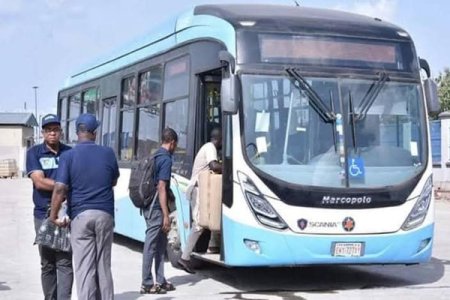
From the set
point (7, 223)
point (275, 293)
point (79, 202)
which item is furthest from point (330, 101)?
point (7, 223)

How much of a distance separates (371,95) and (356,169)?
892 mm

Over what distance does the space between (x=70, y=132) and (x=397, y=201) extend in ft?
29.7

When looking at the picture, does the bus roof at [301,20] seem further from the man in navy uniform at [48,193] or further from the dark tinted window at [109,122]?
the dark tinted window at [109,122]

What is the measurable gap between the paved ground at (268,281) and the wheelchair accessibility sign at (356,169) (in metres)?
1.32

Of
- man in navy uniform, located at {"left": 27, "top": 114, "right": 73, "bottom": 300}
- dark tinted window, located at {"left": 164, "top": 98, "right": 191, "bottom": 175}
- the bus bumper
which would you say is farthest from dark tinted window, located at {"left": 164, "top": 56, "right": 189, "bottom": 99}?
man in navy uniform, located at {"left": 27, "top": 114, "right": 73, "bottom": 300}

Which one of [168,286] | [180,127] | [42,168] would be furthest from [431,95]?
[42,168]

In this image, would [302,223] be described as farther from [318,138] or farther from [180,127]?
[180,127]

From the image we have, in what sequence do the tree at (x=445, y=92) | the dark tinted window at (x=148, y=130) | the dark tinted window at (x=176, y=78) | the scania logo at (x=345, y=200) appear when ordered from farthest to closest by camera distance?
1. the tree at (x=445, y=92)
2. the dark tinted window at (x=148, y=130)
3. the dark tinted window at (x=176, y=78)
4. the scania logo at (x=345, y=200)

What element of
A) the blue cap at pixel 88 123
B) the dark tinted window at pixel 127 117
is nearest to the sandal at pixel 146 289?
the blue cap at pixel 88 123

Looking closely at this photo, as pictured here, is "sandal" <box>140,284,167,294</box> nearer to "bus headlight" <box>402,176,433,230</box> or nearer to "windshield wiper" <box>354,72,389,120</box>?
"bus headlight" <box>402,176,433,230</box>

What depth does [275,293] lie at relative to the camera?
8898mm

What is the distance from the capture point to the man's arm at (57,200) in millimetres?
6508

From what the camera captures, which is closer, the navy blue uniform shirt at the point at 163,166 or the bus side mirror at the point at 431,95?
the navy blue uniform shirt at the point at 163,166

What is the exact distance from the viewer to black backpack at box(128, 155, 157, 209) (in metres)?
8.65
